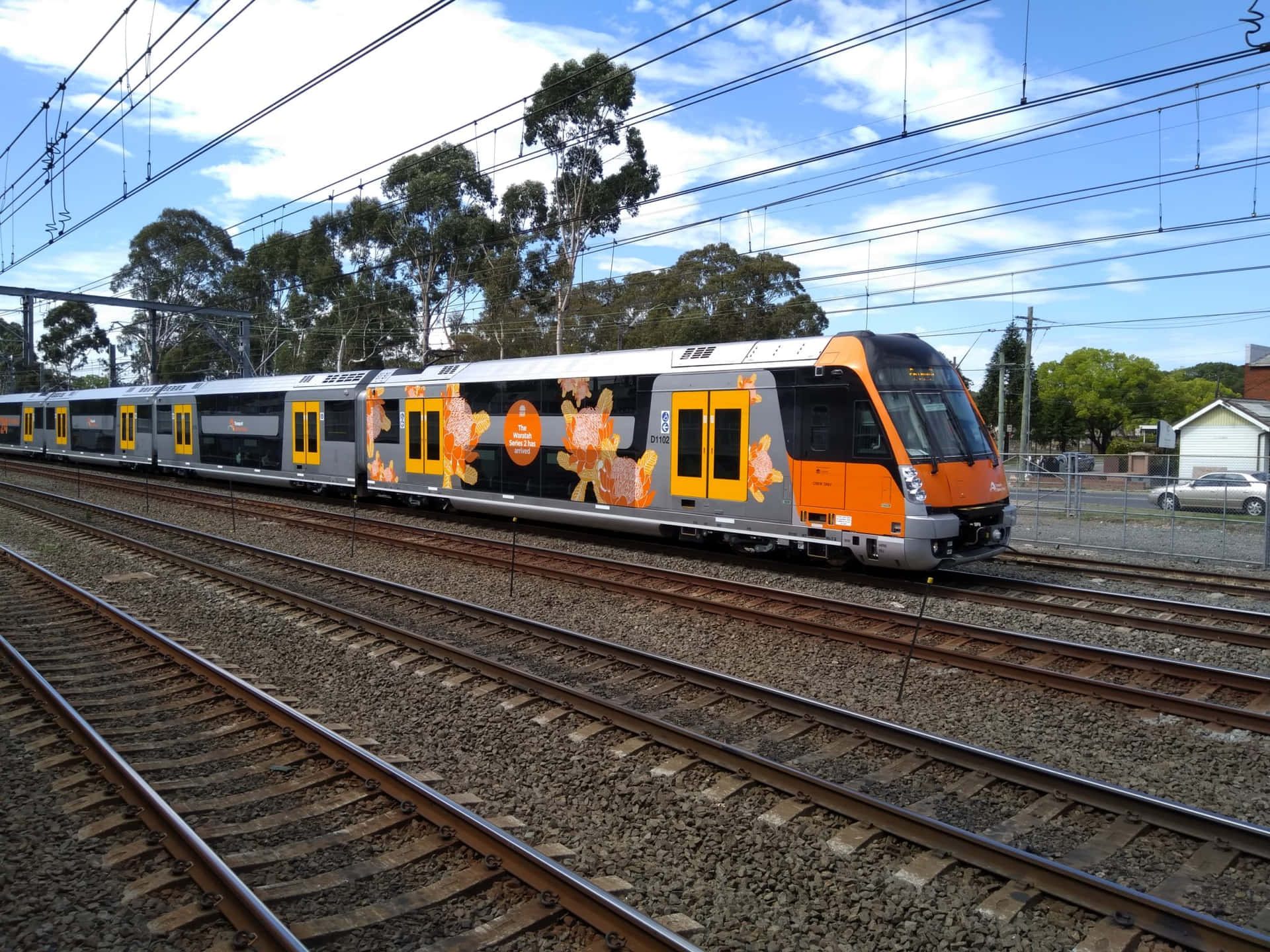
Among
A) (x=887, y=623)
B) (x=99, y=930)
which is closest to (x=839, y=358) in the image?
(x=887, y=623)

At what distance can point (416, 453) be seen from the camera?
61.3 ft

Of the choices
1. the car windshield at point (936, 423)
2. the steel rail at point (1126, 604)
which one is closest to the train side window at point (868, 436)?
the car windshield at point (936, 423)

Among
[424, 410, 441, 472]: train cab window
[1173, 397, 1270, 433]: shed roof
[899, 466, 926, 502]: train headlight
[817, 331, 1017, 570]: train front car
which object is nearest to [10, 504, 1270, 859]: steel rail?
[817, 331, 1017, 570]: train front car

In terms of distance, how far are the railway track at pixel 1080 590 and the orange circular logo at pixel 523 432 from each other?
1710mm

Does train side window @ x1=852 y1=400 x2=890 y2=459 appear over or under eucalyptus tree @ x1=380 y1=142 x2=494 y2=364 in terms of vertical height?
under

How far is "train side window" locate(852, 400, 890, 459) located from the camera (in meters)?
10.8

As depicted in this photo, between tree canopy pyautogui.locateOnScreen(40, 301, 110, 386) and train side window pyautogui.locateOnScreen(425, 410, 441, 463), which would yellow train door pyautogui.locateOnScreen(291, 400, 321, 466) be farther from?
tree canopy pyautogui.locateOnScreen(40, 301, 110, 386)

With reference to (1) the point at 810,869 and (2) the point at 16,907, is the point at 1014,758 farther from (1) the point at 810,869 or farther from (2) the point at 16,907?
(2) the point at 16,907

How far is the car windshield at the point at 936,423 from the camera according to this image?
35.4ft

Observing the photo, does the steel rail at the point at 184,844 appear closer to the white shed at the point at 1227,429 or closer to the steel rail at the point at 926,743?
the steel rail at the point at 926,743

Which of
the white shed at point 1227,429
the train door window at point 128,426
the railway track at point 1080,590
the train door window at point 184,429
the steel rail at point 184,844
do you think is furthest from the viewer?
the white shed at point 1227,429

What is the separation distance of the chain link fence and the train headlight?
5.92 metres

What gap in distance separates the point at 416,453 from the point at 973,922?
16121mm

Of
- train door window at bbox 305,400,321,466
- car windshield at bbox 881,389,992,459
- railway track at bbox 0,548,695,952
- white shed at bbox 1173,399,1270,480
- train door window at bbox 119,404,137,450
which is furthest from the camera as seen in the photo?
white shed at bbox 1173,399,1270,480
